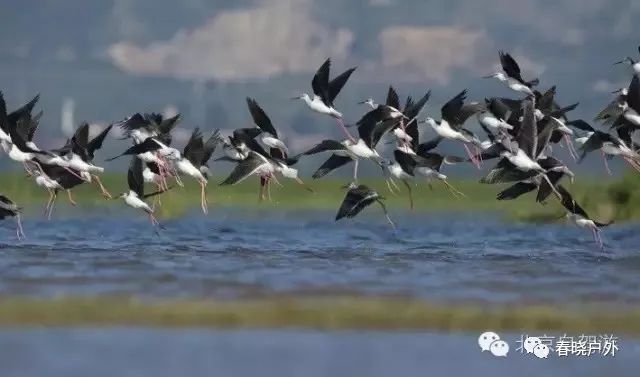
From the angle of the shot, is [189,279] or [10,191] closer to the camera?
[189,279]

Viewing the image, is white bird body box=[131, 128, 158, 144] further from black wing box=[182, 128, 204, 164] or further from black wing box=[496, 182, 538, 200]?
black wing box=[496, 182, 538, 200]

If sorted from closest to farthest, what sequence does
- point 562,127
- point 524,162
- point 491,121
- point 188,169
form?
point 524,162 → point 491,121 → point 562,127 → point 188,169

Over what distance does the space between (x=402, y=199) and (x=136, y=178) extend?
41.2ft

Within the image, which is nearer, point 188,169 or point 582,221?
point 582,221

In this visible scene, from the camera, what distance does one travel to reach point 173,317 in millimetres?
9609

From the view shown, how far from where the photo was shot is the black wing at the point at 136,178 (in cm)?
1411

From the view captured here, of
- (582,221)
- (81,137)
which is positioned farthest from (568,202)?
(81,137)

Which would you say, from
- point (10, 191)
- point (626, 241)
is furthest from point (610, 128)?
point (10, 191)

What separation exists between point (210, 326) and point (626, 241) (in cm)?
793

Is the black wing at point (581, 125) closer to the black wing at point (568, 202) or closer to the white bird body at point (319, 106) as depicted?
the black wing at point (568, 202)

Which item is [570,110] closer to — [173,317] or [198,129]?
[198,129]

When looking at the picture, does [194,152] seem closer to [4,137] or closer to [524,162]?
[4,137]

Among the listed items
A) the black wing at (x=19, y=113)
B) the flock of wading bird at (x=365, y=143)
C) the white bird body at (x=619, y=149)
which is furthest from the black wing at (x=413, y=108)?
the black wing at (x=19, y=113)

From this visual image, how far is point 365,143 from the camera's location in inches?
530
